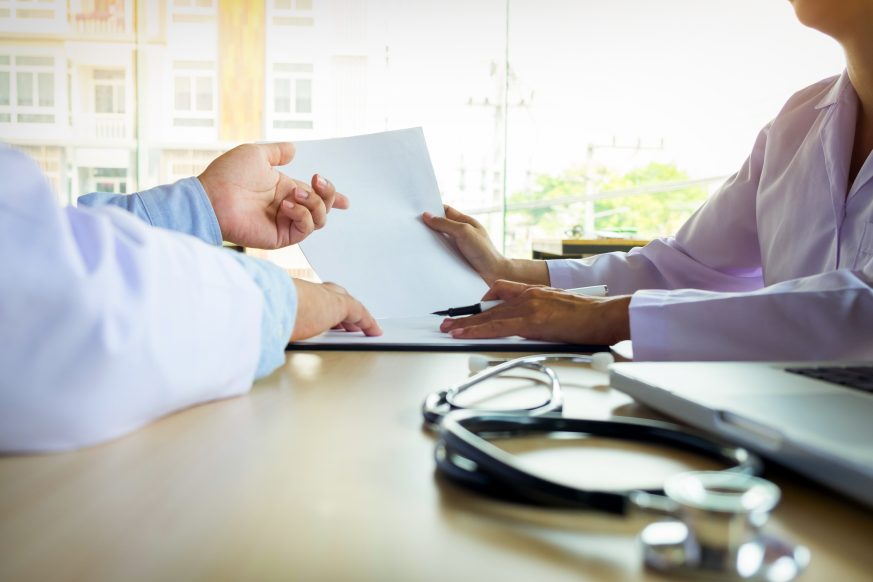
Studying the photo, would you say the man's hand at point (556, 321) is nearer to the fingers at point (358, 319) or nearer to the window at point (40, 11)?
the fingers at point (358, 319)

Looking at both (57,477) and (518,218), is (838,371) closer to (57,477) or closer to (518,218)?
(57,477)

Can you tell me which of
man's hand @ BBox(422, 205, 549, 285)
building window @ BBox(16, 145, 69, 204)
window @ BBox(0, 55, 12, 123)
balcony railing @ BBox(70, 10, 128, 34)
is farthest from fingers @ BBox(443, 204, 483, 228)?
window @ BBox(0, 55, 12, 123)

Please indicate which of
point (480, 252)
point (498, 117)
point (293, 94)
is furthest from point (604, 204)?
point (480, 252)

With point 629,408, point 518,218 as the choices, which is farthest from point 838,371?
point 518,218

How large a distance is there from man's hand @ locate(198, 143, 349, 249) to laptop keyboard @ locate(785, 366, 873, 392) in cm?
67

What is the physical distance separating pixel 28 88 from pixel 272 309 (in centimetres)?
472

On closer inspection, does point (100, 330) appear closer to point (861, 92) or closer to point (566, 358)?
point (566, 358)

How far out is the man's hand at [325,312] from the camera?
2.39ft

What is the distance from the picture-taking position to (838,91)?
1.25m

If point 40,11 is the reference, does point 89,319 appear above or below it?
below

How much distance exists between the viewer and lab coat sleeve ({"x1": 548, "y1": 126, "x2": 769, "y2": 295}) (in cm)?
137

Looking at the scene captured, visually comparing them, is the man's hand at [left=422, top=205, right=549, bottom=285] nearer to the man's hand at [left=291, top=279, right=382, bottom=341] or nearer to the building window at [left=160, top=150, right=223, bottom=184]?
the man's hand at [left=291, top=279, right=382, bottom=341]

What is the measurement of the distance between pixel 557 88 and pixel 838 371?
415cm

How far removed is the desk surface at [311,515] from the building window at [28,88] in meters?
4.77
